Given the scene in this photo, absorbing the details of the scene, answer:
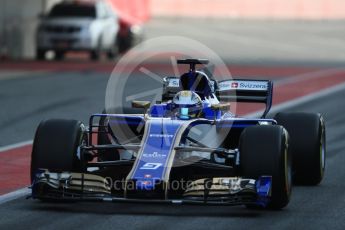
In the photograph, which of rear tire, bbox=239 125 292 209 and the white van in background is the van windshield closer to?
the white van in background

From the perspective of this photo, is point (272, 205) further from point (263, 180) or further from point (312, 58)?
point (312, 58)

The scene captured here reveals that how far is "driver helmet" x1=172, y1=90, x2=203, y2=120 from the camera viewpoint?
13.1 metres

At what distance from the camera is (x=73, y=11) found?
42.2 metres

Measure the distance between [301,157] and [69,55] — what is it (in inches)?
1281

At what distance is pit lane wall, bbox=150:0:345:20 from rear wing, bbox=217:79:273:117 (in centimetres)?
5216

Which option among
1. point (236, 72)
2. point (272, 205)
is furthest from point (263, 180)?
Result: point (236, 72)

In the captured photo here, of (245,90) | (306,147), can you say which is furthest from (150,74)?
(306,147)

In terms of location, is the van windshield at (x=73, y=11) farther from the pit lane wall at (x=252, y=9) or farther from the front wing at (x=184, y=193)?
the front wing at (x=184, y=193)

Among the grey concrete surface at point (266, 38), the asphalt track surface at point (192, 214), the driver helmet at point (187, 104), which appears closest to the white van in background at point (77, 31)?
the grey concrete surface at point (266, 38)

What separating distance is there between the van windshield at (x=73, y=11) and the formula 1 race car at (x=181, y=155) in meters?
28.1

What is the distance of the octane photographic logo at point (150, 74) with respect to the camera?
42.9 feet

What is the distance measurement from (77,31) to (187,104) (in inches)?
1097

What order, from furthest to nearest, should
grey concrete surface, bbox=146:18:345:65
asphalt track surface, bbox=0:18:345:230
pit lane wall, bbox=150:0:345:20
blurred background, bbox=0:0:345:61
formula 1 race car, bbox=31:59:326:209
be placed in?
pit lane wall, bbox=150:0:345:20
grey concrete surface, bbox=146:18:345:65
blurred background, bbox=0:0:345:61
formula 1 race car, bbox=31:59:326:209
asphalt track surface, bbox=0:18:345:230

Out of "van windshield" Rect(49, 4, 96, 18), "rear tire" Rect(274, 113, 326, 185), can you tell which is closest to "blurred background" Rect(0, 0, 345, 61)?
"van windshield" Rect(49, 4, 96, 18)
